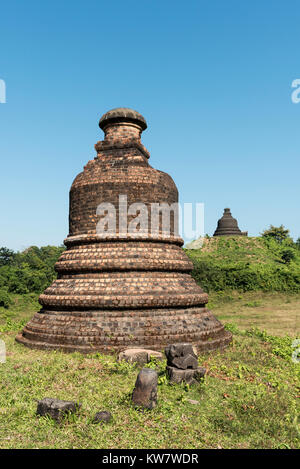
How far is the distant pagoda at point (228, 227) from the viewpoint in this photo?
3997cm

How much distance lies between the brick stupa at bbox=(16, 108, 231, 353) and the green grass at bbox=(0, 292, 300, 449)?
584mm

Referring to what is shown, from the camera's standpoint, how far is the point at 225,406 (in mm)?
5312

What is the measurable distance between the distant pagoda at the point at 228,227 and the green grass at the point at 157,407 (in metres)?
32.1

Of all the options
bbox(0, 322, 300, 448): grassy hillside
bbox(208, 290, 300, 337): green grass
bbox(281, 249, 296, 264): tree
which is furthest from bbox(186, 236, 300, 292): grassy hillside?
bbox(0, 322, 300, 448): grassy hillside

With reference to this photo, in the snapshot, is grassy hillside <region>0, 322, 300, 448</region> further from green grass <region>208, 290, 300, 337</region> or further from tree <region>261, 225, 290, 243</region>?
tree <region>261, 225, 290, 243</region>

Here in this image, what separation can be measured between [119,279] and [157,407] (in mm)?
4027

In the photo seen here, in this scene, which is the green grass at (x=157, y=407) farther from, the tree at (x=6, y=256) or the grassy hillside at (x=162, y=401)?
the tree at (x=6, y=256)

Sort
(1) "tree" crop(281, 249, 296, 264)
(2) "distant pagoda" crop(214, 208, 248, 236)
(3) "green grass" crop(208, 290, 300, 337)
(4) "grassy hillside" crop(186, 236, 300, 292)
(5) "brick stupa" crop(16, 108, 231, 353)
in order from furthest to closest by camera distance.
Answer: (2) "distant pagoda" crop(214, 208, 248, 236), (1) "tree" crop(281, 249, 296, 264), (4) "grassy hillside" crop(186, 236, 300, 292), (3) "green grass" crop(208, 290, 300, 337), (5) "brick stupa" crop(16, 108, 231, 353)

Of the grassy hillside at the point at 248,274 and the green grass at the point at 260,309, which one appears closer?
the green grass at the point at 260,309

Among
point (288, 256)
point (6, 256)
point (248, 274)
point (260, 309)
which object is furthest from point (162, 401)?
point (6, 256)

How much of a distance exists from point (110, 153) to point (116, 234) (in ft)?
8.69

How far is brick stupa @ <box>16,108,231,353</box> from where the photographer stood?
8.13 meters

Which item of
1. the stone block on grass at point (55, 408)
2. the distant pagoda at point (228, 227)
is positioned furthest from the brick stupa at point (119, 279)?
the distant pagoda at point (228, 227)

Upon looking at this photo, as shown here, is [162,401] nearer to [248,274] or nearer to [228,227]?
[248,274]
